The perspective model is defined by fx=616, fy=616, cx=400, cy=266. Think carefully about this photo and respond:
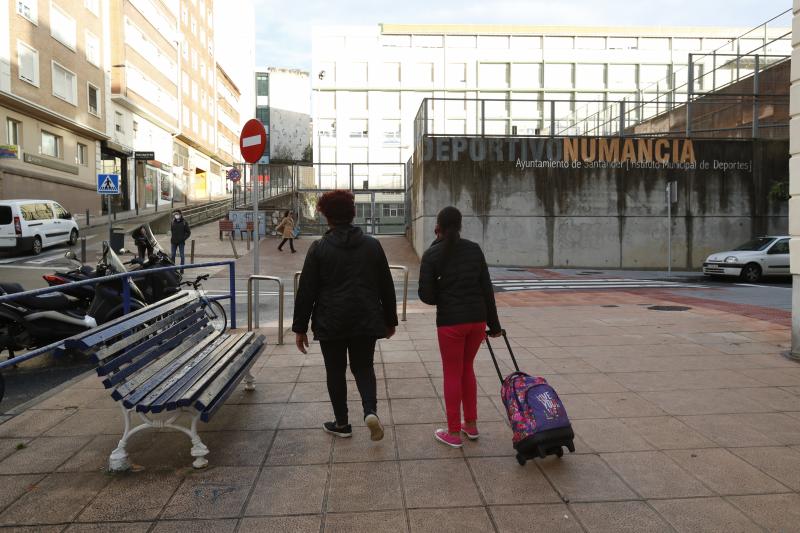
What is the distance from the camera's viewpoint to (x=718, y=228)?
858 inches

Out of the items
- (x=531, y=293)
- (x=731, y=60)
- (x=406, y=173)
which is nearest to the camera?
(x=531, y=293)

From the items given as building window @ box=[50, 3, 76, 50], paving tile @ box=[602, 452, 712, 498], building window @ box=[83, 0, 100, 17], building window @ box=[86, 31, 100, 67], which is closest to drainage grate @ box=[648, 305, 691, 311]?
paving tile @ box=[602, 452, 712, 498]

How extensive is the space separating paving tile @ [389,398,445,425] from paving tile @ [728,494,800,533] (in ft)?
6.59

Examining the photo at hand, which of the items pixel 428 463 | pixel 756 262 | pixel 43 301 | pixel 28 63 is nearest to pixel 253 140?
pixel 43 301

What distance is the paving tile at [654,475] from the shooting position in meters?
3.28

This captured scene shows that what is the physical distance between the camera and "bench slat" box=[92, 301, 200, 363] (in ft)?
11.6

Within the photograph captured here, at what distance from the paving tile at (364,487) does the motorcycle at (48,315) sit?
3.99 meters

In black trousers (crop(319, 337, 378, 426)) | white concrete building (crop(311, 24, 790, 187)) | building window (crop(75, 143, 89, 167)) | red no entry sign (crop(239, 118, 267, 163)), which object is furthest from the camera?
white concrete building (crop(311, 24, 790, 187))

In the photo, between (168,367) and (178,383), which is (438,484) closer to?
(178,383)

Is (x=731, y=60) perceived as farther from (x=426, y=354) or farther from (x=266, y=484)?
(x=266, y=484)

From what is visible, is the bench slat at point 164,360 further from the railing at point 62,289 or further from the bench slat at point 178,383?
the railing at point 62,289

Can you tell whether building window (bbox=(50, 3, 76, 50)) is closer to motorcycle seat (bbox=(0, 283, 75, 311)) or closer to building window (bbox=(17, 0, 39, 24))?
building window (bbox=(17, 0, 39, 24))

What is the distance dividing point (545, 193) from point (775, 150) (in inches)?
332

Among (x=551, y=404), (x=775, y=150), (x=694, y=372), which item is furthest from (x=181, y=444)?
(x=775, y=150)
